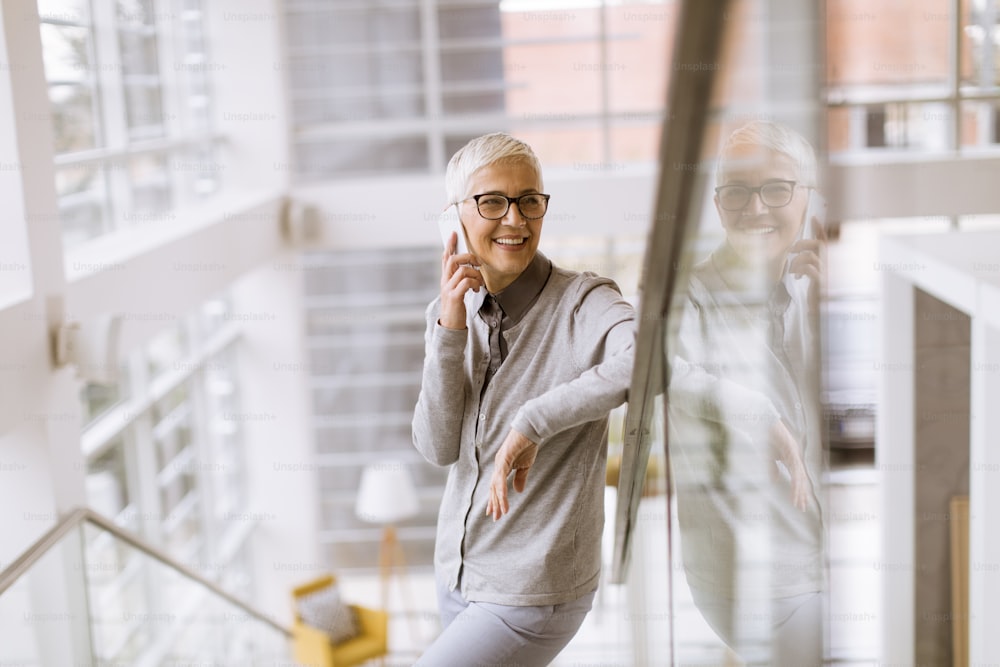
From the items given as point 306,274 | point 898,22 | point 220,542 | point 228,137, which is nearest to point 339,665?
point 220,542

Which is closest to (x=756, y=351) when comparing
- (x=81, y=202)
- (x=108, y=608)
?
(x=108, y=608)

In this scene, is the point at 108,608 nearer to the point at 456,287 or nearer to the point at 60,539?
the point at 60,539

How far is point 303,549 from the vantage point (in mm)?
9992

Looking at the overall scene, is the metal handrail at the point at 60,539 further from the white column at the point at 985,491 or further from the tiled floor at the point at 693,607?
the white column at the point at 985,491

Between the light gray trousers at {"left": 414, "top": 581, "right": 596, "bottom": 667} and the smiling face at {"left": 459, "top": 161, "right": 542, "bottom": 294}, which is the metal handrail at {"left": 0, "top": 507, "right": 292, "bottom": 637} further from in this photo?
the smiling face at {"left": 459, "top": 161, "right": 542, "bottom": 294}

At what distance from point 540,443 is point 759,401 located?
617mm

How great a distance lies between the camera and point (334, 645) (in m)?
8.09

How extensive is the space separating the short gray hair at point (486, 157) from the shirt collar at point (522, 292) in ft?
0.54

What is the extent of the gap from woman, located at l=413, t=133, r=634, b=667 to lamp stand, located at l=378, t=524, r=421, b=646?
25.1ft

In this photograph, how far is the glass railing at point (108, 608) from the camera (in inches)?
126

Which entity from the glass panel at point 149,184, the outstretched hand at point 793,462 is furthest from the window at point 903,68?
the glass panel at point 149,184

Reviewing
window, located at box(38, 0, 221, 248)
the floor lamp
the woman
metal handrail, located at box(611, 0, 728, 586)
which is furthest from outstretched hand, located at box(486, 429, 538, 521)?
the floor lamp

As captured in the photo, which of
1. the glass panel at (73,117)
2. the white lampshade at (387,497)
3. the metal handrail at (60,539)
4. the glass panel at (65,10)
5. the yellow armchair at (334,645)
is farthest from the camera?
the white lampshade at (387,497)

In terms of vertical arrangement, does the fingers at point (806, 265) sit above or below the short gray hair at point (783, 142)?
below
